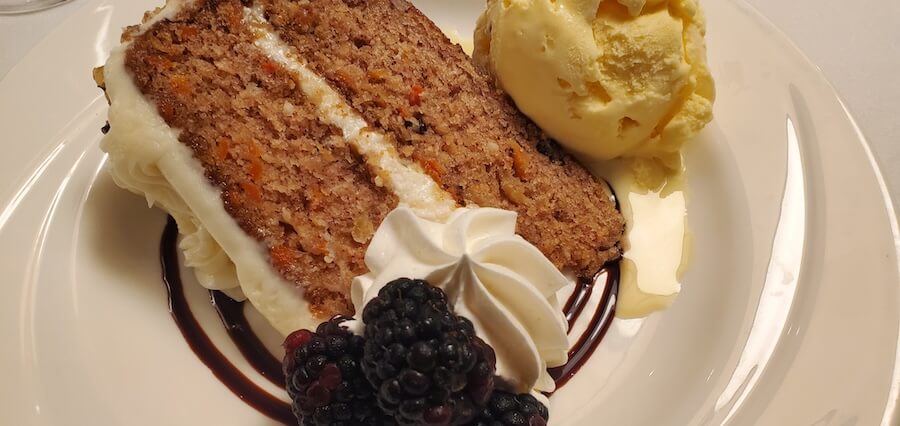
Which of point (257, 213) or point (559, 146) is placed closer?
point (257, 213)

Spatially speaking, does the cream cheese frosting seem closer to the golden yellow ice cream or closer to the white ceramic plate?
the white ceramic plate

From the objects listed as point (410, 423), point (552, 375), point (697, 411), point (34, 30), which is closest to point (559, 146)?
point (552, 375)

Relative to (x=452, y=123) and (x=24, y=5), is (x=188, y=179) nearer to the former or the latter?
(x=452, y=123)

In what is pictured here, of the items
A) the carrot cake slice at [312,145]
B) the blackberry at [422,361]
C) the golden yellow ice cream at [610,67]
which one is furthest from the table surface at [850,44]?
the blackberry at [422,361]

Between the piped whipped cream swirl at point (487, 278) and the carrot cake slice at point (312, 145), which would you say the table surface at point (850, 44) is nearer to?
the carrot cake slice at point (312, 145)

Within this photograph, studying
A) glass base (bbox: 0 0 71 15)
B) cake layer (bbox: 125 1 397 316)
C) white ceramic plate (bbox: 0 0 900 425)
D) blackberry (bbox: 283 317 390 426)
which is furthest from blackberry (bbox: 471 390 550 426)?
glass base (bbox: 0 0 71 15)

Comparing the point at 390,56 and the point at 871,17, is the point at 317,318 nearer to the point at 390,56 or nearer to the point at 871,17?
the point at 390,56
